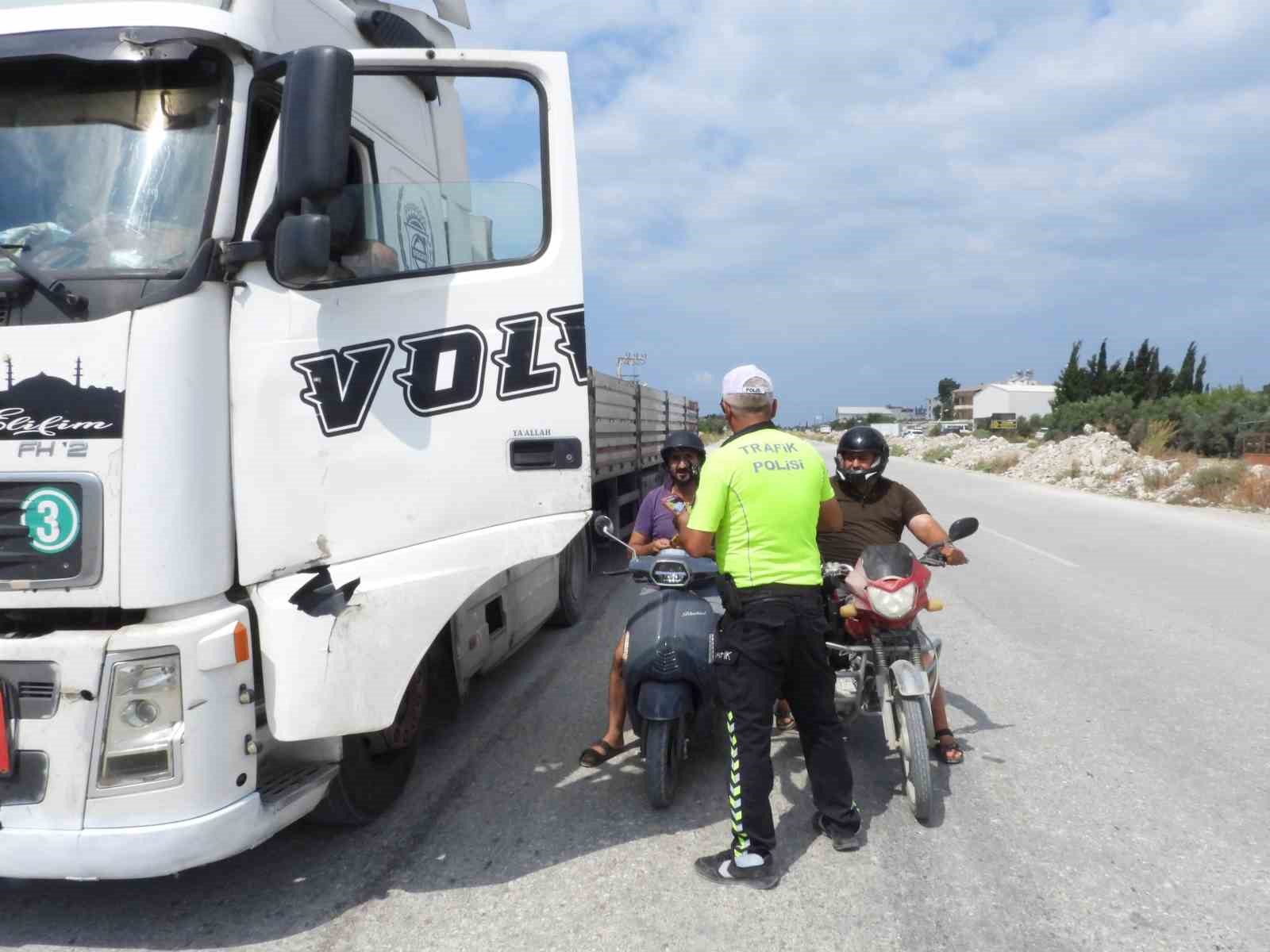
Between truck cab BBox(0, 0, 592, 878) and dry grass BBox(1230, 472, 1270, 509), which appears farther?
dry grass BBox(1230, 472, 1270, 509)

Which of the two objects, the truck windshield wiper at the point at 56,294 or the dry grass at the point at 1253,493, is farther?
the dry grass at the point at 1253,493

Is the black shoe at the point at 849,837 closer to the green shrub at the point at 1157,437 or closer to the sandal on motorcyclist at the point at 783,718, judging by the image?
the sandal on motorcyclist at the point at 783,718

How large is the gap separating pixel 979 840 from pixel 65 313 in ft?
12.5

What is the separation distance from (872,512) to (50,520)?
367cm

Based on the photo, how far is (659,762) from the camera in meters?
4.14

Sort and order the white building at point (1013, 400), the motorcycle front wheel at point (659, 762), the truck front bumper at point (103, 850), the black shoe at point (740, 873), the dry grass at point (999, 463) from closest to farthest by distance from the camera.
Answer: the truck front bumper at point (103, 850), the black shoe at point (740, 873), the motorcycle front wheel at point (659, 762), the dry grass at point (999, 463), the white building at point (1013, 400)

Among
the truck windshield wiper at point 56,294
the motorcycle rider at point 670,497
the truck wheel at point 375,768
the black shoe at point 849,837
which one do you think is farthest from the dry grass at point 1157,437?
the truck windshield wiper at point 56,294

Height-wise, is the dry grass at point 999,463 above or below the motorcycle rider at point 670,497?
below

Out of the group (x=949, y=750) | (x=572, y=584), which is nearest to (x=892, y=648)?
(x=949, y=750)

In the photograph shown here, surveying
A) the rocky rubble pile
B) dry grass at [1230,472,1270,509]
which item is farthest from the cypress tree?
dry grass at [1230,472,1270,509]

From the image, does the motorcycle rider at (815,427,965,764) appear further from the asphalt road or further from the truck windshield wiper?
the truck windshield wiper

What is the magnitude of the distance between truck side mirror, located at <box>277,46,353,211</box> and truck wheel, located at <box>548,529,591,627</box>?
479cm

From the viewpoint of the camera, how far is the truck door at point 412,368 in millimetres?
3227

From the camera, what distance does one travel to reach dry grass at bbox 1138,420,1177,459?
32.0 meters
